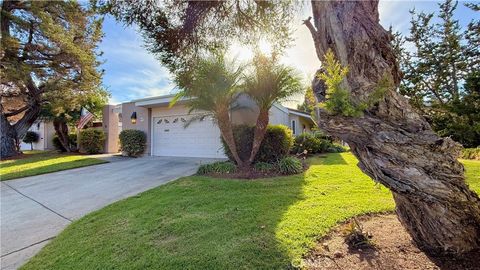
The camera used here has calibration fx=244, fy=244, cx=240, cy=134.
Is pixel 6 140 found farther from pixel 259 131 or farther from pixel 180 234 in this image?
pixel 180 234

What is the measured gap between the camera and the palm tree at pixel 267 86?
6977 mm

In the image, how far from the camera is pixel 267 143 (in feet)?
27.5

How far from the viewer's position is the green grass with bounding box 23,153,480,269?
2814 millimetres

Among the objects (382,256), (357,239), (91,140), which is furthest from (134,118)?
(382,256)

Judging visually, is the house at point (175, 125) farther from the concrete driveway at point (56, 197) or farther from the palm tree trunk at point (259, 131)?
the concrete driveway at point (56, 197)

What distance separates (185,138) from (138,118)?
11.4ft

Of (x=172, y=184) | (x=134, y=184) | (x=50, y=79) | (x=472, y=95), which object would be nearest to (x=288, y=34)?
(x=172, y=184)

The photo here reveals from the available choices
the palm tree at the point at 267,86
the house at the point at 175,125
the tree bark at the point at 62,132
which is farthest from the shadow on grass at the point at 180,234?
the tree bark at the point at 62,132

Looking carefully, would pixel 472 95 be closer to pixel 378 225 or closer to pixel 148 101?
pixel 378 225

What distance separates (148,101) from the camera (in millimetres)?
12602

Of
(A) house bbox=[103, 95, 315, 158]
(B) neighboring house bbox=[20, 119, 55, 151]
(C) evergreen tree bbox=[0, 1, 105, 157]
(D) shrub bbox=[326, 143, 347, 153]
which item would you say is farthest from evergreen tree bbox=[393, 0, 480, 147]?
(B) neighboring house bbox=[20, 119, 55, 151]

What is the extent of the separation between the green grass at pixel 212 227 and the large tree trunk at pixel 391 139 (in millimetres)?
1311

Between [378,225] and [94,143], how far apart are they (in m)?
16.1

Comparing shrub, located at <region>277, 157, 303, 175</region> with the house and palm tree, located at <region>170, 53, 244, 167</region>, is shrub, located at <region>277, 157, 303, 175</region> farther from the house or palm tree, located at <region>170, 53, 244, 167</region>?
the house
